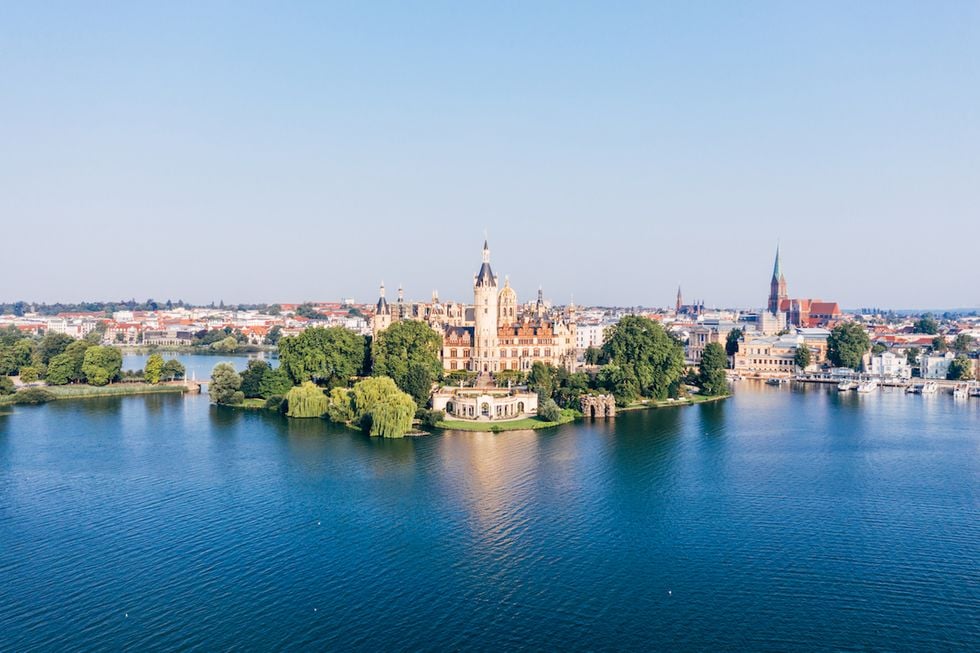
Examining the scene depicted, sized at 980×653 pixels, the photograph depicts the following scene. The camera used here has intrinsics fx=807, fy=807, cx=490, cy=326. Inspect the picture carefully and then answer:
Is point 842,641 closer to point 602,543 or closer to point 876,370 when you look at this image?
point 602,543

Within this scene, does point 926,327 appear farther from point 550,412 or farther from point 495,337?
point 550,412

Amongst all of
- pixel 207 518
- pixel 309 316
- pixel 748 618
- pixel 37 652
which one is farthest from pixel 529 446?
pixel 309 316

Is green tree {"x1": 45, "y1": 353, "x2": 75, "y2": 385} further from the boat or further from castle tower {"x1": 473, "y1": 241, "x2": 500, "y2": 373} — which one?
the boat

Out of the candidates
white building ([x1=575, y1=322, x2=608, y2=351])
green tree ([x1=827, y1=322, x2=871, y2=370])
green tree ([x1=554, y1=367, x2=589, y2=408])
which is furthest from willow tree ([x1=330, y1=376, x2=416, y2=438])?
white building ([x1=575, y1=322, x2=608, y2=351])

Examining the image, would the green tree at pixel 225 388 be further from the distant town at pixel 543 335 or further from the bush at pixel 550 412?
the bush at pixel 550 412

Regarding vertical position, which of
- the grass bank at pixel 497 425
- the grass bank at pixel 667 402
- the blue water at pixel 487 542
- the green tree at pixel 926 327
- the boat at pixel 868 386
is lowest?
the blue water at pixel 487 542

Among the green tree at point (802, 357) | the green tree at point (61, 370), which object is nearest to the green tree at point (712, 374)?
the green tree at point (802, 357)
